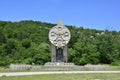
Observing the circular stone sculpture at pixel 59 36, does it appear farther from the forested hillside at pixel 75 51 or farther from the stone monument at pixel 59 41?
the forested hillside at pixel 75 51

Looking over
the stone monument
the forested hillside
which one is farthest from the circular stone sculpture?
the forested hillside

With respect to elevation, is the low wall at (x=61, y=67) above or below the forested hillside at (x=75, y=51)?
below

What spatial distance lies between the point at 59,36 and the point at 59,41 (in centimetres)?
64

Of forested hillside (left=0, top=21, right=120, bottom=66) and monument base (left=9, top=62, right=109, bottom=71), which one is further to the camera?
forested hillside (left=0, top=21, right=120, bottom=66)

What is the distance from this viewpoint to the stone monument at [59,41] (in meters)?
38.8

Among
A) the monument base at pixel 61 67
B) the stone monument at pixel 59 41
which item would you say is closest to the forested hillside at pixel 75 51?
the stone monument at pixel 59 41

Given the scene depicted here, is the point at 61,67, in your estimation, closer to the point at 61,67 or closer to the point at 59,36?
the point at 61,67

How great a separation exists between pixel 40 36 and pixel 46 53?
24696 mm

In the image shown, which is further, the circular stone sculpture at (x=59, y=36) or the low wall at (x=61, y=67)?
Result: the circular stone sculpture at (x=59, y=36)

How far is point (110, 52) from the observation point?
60969 millimetres

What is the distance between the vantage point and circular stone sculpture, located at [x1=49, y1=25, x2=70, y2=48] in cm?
3872

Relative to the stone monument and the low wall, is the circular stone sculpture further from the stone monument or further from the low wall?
the low wall

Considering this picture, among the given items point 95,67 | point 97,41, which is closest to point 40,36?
point 97,41

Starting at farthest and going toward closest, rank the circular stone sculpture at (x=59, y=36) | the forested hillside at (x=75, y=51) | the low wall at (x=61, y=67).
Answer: the forested hillside at (x=75, y=51) → the circular stone sculpture at (x=59, y=36) → the low wall at (x=61, y=67)
